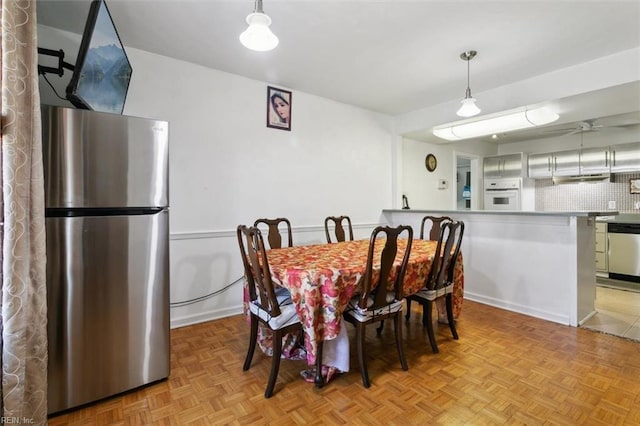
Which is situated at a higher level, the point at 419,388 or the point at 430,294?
the point at 430,294

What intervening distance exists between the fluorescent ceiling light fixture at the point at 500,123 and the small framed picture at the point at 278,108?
193 centimetres

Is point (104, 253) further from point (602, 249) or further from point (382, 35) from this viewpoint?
point (602, 249)

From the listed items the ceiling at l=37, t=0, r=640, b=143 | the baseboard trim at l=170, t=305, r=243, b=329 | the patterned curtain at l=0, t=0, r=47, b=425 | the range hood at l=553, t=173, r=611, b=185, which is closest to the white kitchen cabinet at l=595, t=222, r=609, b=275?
the range hood at l=553, t=173, r=611, b=185

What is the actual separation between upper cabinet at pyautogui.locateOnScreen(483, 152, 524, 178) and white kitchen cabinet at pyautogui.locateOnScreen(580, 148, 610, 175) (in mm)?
887

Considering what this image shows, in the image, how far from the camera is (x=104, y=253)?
1.71m

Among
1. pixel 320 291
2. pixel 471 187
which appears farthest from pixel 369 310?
pixel 471 187

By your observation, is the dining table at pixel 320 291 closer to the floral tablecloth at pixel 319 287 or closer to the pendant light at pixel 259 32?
the floral tablecloth at pixel 319 287

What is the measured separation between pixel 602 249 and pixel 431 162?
9.11 feet

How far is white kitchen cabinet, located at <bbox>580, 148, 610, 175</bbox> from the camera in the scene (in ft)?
15.6

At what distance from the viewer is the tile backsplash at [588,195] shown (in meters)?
4.84

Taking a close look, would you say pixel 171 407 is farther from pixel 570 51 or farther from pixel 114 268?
pixel 570 51

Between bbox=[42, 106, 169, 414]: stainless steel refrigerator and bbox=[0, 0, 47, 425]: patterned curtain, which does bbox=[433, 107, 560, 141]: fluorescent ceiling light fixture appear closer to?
bbox=[42, 106, 169, 414]: stainless steel refrigerator

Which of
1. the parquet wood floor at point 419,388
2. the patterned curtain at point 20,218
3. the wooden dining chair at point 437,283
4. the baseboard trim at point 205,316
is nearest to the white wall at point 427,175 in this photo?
the wooden dining chair at point 437,283

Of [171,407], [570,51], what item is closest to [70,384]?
[171,407]
